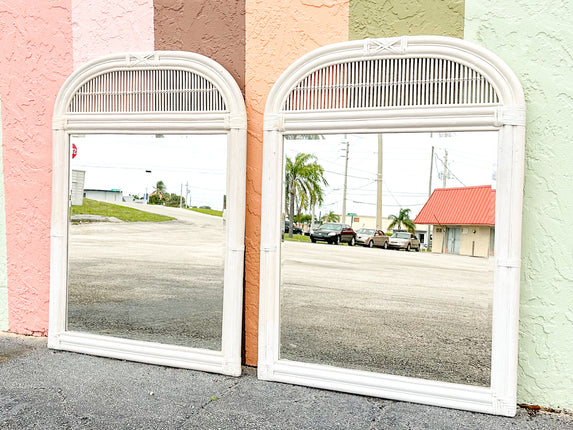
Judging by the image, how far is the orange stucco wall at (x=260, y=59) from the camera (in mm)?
4176

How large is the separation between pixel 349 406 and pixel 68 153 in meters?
3.17

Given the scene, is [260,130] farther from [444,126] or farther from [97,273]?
[97,273]

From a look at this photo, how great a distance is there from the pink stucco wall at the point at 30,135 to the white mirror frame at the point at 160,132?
264 mm

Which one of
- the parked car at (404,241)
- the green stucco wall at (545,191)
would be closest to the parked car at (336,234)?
the parked car at (404,241)

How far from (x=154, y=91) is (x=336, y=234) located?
1.93m

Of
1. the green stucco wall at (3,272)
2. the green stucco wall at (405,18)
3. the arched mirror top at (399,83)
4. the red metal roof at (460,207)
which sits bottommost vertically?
the green stucco wall at (3,272)

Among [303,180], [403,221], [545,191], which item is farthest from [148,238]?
[545,191]

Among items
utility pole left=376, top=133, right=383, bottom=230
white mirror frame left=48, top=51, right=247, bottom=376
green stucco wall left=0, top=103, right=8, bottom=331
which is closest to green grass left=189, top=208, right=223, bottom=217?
white mirror frame left=48, top=51, right=247, bottom=376

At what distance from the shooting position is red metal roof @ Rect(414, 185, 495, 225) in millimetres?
3756

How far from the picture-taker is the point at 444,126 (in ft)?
12.3

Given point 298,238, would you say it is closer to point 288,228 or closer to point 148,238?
point 288,228

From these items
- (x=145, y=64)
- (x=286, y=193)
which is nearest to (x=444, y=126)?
(x=286, y=193)

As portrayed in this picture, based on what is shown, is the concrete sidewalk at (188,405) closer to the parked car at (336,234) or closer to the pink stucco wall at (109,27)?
the parked car at (336,234)

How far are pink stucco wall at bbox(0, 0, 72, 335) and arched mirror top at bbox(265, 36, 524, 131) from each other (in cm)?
221
